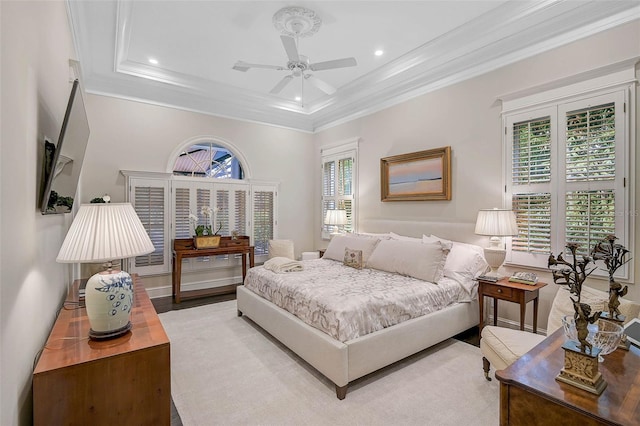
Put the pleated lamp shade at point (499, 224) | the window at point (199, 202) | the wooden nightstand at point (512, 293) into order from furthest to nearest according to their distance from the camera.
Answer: the window at point (199, 202)
the pleated lamp shade at point (499, 224)
the wooden nightstand at point (512, 293)

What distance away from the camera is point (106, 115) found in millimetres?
4340

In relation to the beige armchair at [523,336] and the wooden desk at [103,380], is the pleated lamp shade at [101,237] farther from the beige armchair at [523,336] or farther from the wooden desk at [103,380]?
the beige armchair at [523,336]

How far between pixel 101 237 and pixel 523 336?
2719 mm

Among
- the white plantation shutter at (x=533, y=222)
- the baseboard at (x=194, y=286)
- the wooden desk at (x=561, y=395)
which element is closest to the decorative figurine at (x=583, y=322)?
the wooden desk at (x=561, y=395)

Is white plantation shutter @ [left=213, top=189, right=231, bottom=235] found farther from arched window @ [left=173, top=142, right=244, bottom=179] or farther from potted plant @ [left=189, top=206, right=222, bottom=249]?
arched window @ [left=173, top=142, right=244, bottom=179]

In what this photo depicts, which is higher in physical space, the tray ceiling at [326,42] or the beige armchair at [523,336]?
the tray ceiling at [326,42]

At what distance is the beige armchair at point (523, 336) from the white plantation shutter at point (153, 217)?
430 cm

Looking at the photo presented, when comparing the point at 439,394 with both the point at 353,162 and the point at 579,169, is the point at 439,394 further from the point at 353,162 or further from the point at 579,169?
the point at 353,162

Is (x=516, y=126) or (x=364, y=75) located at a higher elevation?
(x=364, y=75)

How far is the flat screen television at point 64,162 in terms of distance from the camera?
149 cm

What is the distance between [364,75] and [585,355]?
4.24 m

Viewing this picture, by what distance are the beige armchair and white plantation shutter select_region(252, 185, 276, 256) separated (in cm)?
413

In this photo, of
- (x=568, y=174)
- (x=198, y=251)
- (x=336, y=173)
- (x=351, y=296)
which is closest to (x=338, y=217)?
(x=336, y=173)

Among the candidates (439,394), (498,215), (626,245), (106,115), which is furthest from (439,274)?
(106,115)
